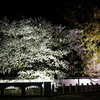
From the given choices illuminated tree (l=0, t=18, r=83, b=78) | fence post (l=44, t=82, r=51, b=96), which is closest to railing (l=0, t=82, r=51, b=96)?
fence post (l=44, t=82, r=51, b=96)

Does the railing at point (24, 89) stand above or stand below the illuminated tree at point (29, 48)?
below

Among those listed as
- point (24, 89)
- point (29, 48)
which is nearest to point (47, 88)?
point (24, 89)

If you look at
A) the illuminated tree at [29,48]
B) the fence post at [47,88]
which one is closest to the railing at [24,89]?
the fence post at [47,88]

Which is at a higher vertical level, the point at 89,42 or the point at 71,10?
the point at 71,10

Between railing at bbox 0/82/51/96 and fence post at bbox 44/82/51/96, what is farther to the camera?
fence post at bbox 44/82/51/96

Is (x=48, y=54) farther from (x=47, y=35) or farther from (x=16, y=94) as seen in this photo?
(x=16, y=94)

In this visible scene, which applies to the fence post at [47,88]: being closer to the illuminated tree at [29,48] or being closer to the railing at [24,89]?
the railing at [24,89]

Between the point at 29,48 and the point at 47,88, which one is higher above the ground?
the point at 29,48

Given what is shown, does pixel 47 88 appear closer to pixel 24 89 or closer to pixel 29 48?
pixel 24 89

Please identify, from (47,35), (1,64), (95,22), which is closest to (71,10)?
(95,22)

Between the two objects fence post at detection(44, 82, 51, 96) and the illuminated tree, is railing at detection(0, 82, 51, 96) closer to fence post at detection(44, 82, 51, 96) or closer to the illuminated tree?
fence post at detection(44, 82, 51, 96)

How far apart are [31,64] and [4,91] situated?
16.1ft

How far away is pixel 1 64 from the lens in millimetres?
17719

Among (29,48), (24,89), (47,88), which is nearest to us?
(24,89)
